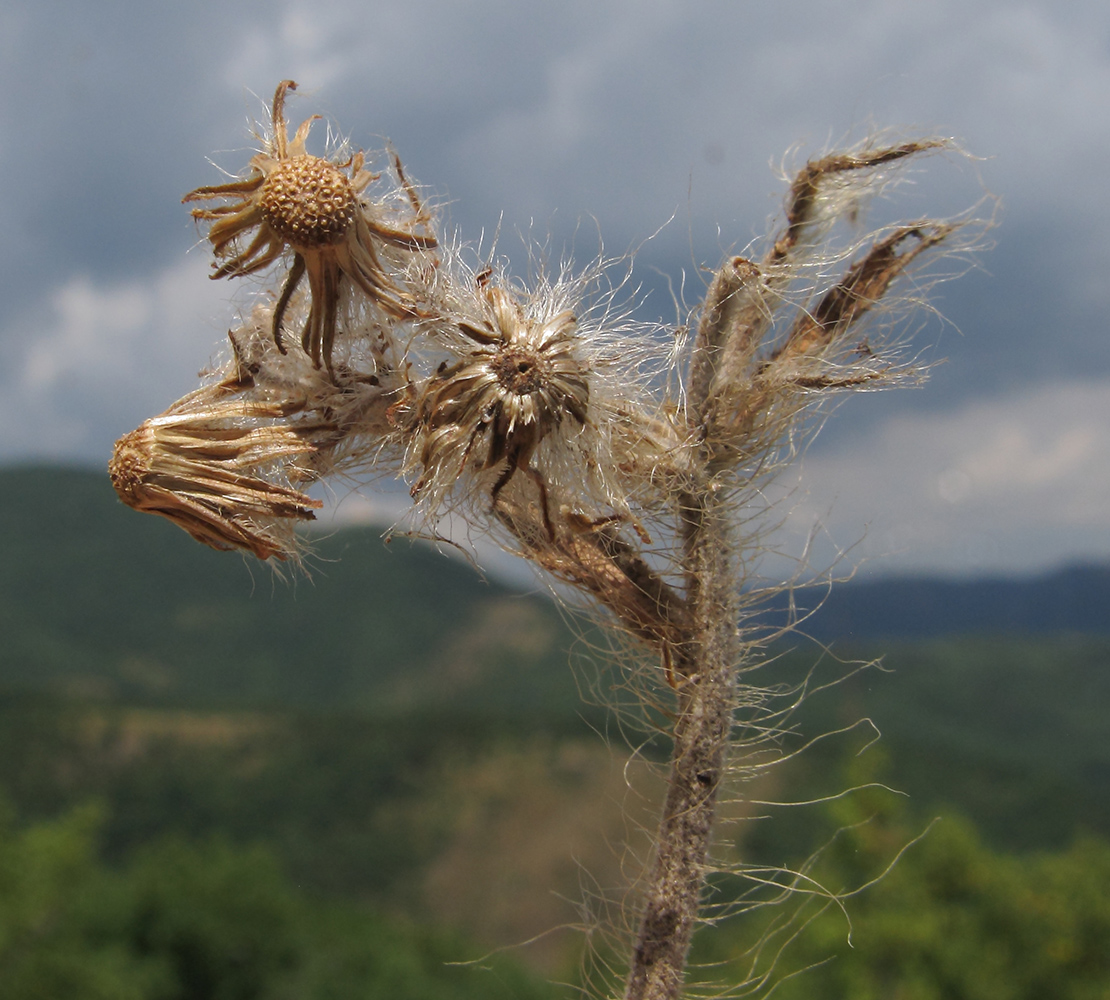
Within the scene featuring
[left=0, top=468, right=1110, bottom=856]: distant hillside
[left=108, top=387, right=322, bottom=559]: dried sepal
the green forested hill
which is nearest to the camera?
[left=108, top=387, right=322, bottom=559]: dried sepal

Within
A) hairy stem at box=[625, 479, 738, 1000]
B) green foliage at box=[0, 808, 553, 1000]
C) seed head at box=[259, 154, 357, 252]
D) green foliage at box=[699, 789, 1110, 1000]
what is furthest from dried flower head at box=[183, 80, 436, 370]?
green foliage at box=[0, 808, 553, 1000]

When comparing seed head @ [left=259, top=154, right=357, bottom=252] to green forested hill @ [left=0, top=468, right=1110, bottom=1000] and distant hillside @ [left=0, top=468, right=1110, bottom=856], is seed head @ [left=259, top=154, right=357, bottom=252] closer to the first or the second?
green forested hill @ [left=0, top=468, right=1110, bottom=1000]

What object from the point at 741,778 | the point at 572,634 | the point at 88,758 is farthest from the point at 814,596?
the point at 88,758

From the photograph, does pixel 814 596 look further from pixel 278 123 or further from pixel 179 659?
pixel 179 659

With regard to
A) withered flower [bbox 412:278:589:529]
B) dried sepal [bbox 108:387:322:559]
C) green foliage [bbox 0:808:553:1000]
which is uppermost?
withered flower [bbox 412:278:589:529]

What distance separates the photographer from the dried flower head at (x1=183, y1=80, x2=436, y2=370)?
1.84m

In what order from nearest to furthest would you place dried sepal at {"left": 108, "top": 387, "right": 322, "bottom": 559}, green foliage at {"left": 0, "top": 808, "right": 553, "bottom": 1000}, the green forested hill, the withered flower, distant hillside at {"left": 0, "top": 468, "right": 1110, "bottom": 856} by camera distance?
1. the withered flower
2. dried sepal at {"left": 108, "top": 387, "right": 322, "bottom": 559}
3. the green forested hill
4. green foliage at {"left": 0, "top": 808, "right": 553, "bottom": 1000}
5. distant hillside at {"left": 0, "top": 468, "right": 1110, "bottom": 856}

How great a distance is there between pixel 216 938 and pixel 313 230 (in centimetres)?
7067

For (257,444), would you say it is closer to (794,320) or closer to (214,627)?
(794,320)

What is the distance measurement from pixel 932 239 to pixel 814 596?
38.8 inches

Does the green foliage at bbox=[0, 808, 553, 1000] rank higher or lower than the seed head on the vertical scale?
lower

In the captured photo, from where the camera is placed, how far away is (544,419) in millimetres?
1828

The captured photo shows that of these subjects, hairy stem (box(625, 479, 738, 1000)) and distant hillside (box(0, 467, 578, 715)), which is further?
distant hillside (box(0, 467, 578, 715))

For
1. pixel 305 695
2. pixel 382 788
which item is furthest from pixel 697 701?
pixel 305 695
